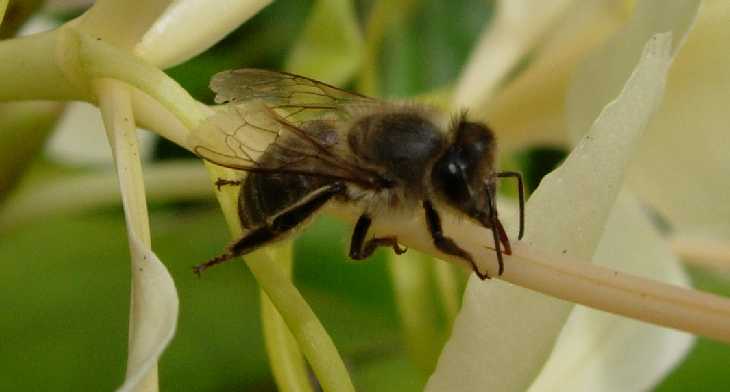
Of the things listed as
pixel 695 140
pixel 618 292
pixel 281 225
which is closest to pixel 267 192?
pixel 281 225

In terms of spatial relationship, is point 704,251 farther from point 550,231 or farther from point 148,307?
point 148,307

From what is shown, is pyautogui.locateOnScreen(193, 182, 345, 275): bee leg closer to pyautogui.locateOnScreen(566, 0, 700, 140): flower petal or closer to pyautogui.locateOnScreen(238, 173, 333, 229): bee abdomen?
pyautogui.locateOnScreen(238, 173, 333, 229): bee abdomen

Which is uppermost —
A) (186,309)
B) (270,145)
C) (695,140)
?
(270,145)

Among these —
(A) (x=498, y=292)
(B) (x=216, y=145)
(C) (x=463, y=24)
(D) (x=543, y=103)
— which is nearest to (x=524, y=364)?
(A) (x=498, y=292)

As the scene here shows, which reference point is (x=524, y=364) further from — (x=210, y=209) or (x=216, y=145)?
(x=210, y=209)

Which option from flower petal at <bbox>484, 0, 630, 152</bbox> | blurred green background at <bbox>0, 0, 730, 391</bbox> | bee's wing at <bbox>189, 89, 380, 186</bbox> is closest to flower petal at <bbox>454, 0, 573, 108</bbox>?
flower petal at <bbox>484, 0, 630, 152</bbox>

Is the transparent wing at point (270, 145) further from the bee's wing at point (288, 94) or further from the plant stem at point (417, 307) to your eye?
the plant stem at point (417, 307)
